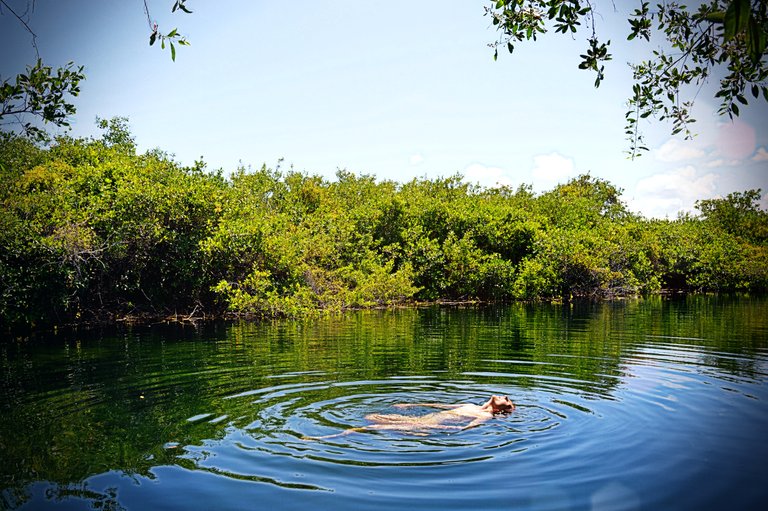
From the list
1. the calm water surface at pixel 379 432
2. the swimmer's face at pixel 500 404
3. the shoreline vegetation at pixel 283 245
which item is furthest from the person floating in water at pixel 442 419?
the shoreline vegetation at pixel 283 245

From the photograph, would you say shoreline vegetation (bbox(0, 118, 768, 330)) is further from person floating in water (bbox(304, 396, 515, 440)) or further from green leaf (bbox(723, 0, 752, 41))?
green leaf (bbox(723, 0, 752, 41))

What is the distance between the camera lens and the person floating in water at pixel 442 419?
24.2ft

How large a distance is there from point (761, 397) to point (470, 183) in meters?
35.1

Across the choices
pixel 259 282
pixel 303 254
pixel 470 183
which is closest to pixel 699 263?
pixel 470 183

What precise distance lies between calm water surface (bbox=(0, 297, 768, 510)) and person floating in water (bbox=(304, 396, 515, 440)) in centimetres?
18

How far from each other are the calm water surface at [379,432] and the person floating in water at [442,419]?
18 cm

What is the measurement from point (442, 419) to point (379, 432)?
880 millimetres

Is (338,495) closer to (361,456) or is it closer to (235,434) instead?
(361,456)

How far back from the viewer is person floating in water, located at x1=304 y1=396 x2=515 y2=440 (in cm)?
739

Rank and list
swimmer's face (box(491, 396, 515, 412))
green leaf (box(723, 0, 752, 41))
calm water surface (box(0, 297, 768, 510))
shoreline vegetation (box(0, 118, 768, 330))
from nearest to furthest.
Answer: green leaf (box(723, 0, 752, 41)) < calm water surface (box(0, 297, 768, 510)) < swimmer's face (box(491, 396, 515, 412)) < shoreline vegetation (box(0, 118, 768, 330))

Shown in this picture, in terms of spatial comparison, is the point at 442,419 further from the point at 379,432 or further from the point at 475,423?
the point at 379,432

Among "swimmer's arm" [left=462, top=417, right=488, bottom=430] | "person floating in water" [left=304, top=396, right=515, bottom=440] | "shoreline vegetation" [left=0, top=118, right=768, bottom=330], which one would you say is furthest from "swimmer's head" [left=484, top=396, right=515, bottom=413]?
"shoreline vegetation" [left=0, top=118, right=768, bottom=330]

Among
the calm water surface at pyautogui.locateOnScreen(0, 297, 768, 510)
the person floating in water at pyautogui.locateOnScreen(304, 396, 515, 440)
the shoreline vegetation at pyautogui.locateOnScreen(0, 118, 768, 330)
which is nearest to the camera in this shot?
the calm water surface at pyautogui.locateOnScreen(0, 297, 768, 510)

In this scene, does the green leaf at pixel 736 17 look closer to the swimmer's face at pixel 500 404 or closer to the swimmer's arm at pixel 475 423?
the swimmer's arm at pixel 475 423
